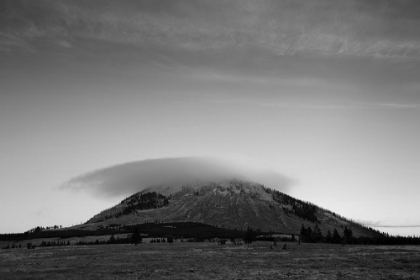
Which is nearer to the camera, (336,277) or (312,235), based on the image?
(336,277)

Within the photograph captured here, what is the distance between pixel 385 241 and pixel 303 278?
14863cm

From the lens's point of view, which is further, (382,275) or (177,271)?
(177,271)

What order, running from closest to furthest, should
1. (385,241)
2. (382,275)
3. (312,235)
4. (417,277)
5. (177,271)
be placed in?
(417,277), (382,275), (177,271), (385,241), (312,235)

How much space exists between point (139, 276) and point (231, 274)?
12.2 metres

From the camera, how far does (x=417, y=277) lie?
123ft

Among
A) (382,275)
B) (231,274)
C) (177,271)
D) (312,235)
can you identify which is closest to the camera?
(382,275)

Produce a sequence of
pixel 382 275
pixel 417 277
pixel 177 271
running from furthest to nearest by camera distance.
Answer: pixel 177 271 < pixel 382 275 < pixel 417 277

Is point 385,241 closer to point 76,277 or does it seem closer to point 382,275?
point 382,275

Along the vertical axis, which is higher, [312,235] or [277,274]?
[277,274]

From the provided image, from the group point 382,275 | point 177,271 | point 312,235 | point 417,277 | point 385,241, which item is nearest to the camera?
point 417,277

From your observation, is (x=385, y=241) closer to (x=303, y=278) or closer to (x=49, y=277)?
(x=303, y=278)

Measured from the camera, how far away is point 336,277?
39.3 metres

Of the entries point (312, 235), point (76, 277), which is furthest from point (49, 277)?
point (312, 235)

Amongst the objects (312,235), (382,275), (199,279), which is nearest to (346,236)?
(312,235)
